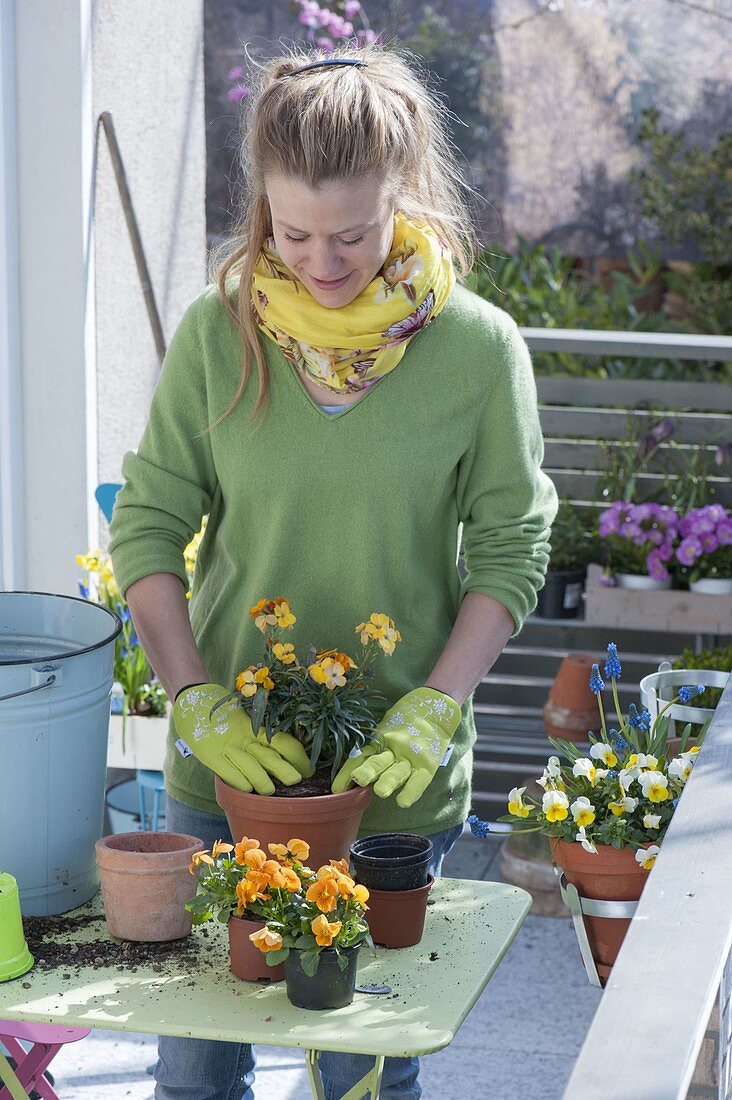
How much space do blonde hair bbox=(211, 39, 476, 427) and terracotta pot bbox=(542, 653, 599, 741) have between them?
2101mm

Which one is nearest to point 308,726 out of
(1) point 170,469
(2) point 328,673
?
(2) point 328,673

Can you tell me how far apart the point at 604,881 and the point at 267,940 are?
0.40 metres

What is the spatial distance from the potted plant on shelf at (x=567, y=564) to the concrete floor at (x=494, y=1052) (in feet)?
3.24

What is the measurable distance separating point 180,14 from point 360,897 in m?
3.15

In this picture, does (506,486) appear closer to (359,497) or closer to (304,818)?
(359,497)

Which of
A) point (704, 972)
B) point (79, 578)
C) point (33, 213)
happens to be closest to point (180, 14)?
point (33, 213)

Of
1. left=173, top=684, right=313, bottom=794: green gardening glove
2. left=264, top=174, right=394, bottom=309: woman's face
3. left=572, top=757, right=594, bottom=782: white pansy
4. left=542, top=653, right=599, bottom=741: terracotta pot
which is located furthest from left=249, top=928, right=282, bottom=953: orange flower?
left=542, top=653, right=599, bottom=741: terracotta pot

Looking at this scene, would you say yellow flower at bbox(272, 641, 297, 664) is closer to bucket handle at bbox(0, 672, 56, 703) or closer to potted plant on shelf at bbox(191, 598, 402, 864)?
potted plant on shelf at bbox(191, 598, 402, 864)

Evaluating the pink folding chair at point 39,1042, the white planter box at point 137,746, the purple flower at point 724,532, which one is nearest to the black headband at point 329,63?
the pink folding chair at point 39,1042

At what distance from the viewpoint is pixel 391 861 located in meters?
1.44

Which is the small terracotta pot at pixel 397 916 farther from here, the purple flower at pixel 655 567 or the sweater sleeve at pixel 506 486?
the purple flower at pixel 655 567

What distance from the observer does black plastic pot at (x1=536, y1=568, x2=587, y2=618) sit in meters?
4.03

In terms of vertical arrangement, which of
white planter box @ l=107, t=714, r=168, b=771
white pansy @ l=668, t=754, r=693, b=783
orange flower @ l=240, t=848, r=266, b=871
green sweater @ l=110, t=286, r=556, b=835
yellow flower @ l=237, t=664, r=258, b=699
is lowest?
white planter box @ l=107, t=714, r=168, b=771

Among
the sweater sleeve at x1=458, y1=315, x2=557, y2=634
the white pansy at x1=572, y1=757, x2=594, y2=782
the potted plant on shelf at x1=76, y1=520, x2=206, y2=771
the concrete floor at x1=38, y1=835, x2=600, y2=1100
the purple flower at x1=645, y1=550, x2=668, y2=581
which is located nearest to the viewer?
the white pansy at x1=572, y1=757, x2=594, y2=782
